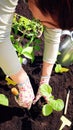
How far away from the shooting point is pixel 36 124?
1571 mm

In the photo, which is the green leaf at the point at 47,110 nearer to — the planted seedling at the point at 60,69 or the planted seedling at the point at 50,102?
the planted seedling at the point at 50,102

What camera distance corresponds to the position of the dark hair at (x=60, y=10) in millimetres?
895

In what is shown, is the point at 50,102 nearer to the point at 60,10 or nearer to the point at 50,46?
the point at 50,46

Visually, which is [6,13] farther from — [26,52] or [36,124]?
[36,124]

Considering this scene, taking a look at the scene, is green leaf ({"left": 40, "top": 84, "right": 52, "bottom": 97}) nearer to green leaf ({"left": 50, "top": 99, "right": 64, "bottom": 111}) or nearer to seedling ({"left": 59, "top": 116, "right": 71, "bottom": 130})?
green leaf ({"left": 50, "top": 99, "right": 64, "bottom": 111})

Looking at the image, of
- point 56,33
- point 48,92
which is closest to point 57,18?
point 56,33

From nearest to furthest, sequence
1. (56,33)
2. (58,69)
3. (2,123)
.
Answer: (56,33) → (2,123) → (58,69)

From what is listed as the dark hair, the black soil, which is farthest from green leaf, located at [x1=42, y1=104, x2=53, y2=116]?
the dark hair

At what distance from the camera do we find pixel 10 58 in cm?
129

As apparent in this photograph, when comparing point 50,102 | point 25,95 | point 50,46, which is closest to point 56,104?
point 50,102

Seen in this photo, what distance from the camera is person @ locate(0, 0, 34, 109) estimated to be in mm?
1090

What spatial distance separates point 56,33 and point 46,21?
409 millimetres

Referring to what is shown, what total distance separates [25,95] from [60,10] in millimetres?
665

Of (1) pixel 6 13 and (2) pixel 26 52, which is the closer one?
(1) pixel 6 13
